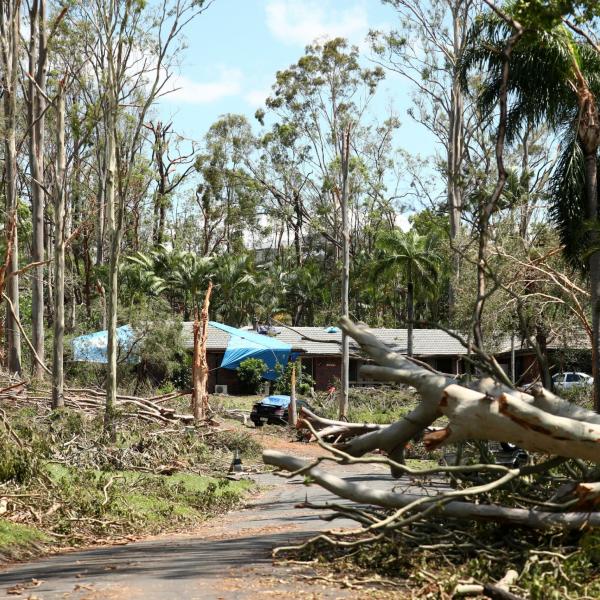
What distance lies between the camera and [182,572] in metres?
8.20

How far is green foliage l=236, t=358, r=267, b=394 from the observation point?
40000 millimetres

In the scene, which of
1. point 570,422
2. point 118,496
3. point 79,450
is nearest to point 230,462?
point 79,450

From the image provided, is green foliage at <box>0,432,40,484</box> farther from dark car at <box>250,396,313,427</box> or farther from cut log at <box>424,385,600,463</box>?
dark car at <box>250,396,313,427</box>

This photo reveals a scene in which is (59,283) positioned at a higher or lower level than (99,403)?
higher

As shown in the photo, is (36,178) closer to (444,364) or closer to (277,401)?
(277,401)

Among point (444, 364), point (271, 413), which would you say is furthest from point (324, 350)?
point (271, 413)

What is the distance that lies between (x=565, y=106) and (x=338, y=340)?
20.7 meters

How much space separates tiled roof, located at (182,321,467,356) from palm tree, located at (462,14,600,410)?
19253 mm

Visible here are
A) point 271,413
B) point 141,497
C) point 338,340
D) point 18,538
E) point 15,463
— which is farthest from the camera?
point 338,340

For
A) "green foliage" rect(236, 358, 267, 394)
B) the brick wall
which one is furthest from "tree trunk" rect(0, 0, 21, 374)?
the brick wall

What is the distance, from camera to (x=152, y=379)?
35406mm

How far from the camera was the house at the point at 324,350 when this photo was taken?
4162cm

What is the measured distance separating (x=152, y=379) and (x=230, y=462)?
15.0 metres

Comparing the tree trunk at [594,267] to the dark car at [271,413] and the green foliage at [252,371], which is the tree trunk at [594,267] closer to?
the dark car at [271,413]
